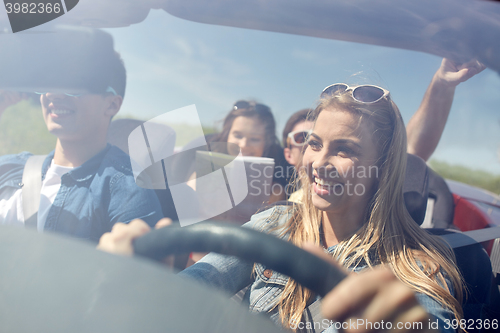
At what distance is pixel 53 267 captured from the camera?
83 cm

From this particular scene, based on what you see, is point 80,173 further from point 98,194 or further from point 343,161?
point 343,161

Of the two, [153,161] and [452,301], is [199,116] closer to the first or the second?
[153,161]

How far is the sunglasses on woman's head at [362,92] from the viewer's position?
3.86 feet

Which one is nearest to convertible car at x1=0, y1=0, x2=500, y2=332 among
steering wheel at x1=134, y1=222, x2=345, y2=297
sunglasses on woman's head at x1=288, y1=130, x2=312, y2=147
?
steering wheel at x1=134, y1=222, x2=345, y2=297

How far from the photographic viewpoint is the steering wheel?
0.71m

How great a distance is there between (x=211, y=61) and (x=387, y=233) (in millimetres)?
888

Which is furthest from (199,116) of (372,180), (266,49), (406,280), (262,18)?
(406,280)

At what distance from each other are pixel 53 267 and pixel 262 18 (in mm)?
1035

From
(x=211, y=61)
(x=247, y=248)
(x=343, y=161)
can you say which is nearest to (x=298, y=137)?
(x=343, y=161)

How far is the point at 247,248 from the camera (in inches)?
29.0

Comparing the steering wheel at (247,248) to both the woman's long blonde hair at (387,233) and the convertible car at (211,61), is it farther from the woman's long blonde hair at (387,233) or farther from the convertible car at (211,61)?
the woman's long blonde hair at (387,233)

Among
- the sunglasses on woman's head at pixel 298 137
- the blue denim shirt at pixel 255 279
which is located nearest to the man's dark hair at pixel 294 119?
the sunglasses on woman's head at pixel 298 137

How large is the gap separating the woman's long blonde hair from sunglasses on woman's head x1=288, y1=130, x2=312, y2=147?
0.08m

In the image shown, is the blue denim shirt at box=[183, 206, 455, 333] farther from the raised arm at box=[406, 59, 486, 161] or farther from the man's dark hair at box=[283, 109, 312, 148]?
the raised arm at box=[406, 59, 486, 161]
